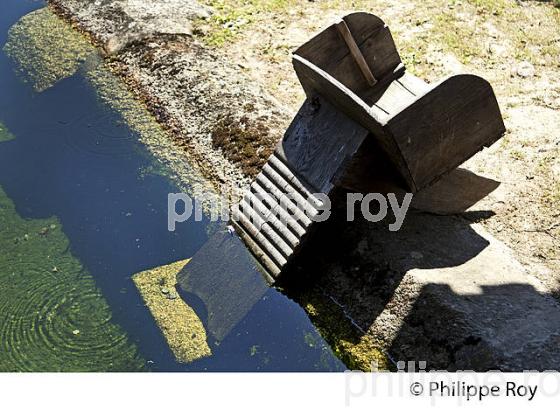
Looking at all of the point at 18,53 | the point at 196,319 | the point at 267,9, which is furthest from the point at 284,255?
the point at 18,53

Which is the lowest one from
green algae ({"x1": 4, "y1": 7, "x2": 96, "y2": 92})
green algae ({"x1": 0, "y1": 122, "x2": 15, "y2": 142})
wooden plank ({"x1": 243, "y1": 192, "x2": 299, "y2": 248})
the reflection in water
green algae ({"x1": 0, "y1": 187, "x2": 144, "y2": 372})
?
green algae ({"x1": 0, "y1": 122, "x2": 15, "y2": 142})

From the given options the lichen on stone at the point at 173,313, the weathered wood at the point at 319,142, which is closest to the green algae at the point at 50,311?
the lichen on stone at the point at 173,313

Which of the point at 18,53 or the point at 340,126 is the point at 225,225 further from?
the point at 18,53

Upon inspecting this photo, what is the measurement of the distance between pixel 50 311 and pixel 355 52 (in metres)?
3.61

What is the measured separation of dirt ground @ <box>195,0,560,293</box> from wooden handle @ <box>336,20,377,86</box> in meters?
1.35

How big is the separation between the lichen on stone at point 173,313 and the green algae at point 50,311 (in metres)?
0.32

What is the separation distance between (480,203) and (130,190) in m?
3.48

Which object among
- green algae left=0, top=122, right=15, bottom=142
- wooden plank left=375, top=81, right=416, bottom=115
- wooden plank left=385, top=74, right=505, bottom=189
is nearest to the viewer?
wooden plank left=385, top=74, right=505, bottom=189

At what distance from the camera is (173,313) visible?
6.33 m

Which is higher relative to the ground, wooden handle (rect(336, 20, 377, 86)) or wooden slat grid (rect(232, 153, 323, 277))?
wooden handle (rect(336, 20, 377, 86))

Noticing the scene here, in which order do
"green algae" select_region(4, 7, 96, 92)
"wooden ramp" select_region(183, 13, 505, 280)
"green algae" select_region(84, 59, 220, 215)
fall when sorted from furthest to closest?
"green algae" select_region(4, 7, 96, 92) → "green algae" select_region(84, 59, 220, 215) → "wooden ramp" select_region(183, 13, 505, 280)

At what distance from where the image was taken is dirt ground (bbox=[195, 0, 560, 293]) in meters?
6.91

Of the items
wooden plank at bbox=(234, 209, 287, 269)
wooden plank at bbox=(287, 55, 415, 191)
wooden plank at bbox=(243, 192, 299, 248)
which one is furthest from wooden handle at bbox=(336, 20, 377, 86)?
wooden plank at bbox=(234, 209, 287, 269)

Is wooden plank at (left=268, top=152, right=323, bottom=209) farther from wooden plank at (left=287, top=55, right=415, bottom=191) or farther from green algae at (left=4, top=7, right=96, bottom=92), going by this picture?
green algae at (left=4, top=7, right=96, bottom=92)
